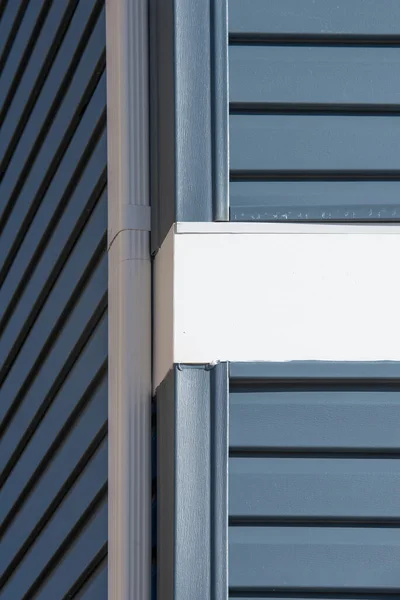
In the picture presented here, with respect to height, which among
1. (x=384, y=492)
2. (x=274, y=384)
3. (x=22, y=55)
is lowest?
(x=384, y=492)

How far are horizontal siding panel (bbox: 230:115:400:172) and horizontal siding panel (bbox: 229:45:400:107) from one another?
0.05m

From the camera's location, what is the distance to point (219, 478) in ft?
7.68

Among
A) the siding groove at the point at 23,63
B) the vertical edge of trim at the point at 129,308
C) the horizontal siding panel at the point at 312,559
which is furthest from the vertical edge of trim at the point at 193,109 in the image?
the siding groove at the point at 23,63

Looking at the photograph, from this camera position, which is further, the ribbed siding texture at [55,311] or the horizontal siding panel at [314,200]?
the ribbed siding texture at [55,311]

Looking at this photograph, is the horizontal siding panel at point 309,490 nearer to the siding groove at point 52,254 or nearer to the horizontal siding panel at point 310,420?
the horizontal siding panel at point 310,420

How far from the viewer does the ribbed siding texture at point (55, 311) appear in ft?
9.28

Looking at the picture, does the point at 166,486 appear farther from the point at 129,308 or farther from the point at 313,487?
the point at 129,308

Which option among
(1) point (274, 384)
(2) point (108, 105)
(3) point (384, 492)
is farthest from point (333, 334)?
(2) point (108, 105)

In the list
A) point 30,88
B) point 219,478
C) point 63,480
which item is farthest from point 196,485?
point 30,88

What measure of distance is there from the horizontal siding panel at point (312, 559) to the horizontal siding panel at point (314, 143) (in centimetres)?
90

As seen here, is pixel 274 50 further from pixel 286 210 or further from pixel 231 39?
pixel 286 210

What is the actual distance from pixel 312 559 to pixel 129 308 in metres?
0.77

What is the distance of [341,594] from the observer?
236 centimetres

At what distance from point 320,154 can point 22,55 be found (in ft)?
5.28
